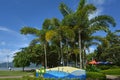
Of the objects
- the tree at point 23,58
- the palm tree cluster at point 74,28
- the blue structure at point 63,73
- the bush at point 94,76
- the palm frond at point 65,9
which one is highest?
the palm frond at point 65,9

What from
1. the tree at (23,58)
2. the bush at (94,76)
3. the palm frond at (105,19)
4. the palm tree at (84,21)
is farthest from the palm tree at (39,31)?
the bush at (94,76)

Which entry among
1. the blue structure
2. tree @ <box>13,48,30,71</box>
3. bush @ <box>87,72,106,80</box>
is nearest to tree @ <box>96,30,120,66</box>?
tree @ <box>13,48,30,71</box>

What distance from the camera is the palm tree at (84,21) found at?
3690cm

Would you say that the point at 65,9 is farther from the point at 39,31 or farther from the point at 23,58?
the point at 23,58

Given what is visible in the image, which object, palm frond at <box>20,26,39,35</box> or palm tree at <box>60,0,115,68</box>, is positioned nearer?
palm tree at <box>60,0,115,68</box>

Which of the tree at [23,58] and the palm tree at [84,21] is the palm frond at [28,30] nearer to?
the palm tree at [84,21]

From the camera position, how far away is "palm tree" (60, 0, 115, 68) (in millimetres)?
36900

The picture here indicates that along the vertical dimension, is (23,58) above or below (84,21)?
below

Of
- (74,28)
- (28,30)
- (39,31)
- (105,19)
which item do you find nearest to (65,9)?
(74,28)

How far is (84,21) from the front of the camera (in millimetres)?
37344

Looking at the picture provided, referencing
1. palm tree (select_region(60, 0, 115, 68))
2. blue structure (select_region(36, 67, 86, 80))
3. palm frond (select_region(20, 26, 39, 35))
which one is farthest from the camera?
palm frond (select_region(20, 26, 39, 35))

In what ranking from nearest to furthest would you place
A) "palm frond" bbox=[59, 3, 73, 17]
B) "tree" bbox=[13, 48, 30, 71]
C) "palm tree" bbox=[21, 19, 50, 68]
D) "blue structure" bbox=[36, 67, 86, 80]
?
"blue structure" bbox=[36, 67, 86, 80]
"palm frond" bbox=[59, 3, 73, 17]
"palm tree" bbox=[21, 19, 50, 68]
"tree" bbox=[13, 48, 30, 71]

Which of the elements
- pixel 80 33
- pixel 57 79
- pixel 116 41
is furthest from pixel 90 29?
pixel 116 41

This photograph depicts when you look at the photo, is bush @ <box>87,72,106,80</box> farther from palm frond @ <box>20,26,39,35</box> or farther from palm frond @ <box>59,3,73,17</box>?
palm frond @ <box>20,26,39,35</box>
